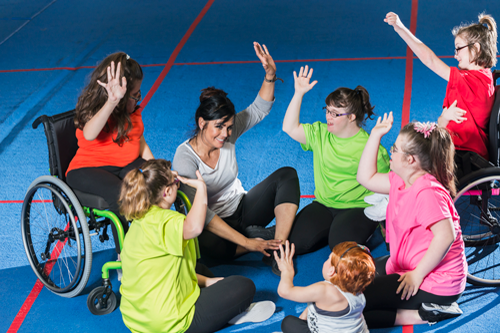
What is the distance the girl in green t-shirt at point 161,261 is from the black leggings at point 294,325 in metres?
0.30

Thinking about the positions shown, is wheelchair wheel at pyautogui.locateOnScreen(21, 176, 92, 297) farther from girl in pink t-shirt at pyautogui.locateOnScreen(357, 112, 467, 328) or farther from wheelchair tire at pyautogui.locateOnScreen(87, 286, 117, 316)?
girl in pink t-shirt at pyautogui.locateOnScreen(357, 112, 467, 328)

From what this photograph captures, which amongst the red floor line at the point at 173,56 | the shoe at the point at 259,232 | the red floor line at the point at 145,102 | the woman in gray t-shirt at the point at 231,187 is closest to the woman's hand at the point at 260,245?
the woman in gray t-shirt at the point at 231,187

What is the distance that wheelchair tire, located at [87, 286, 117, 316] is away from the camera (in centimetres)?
273

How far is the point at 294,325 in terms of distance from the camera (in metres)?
2.38

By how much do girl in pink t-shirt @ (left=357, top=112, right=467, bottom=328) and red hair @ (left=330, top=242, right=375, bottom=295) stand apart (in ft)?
1.20

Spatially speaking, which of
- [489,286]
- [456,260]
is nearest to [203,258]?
[456,260]

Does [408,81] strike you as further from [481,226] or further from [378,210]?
[378,210]

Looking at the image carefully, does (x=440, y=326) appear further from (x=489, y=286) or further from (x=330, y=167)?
(x=330, y=167)

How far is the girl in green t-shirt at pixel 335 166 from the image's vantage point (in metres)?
2.94

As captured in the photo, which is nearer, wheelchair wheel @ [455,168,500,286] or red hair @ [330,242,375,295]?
red hair @ [330,242,375,295]

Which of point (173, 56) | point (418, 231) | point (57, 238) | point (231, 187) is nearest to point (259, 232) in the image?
point (231, 187)

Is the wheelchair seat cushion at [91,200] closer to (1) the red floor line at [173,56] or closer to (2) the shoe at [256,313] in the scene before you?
(2) the shoe at [256,313]

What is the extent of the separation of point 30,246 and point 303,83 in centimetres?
190

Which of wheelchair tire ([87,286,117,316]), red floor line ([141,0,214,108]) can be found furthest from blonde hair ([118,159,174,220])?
red floor line ([141,0,214,108])
